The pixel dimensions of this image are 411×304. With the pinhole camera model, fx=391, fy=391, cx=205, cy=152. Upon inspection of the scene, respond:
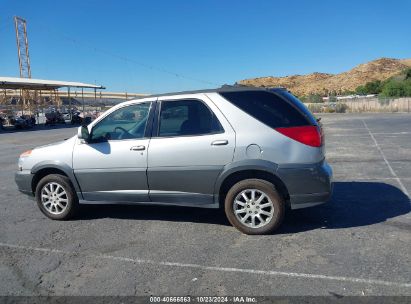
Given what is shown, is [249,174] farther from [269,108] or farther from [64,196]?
[64,196]

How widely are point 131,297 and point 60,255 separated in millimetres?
1415

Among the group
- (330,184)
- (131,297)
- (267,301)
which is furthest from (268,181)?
(131,297)

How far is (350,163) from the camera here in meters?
9.60

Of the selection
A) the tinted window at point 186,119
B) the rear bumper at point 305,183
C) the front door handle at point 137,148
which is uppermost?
the tinted window at point 186,119

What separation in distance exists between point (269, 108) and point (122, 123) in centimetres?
208

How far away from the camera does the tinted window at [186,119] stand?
4949 millimetres

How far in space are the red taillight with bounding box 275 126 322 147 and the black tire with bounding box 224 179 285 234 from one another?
634mm

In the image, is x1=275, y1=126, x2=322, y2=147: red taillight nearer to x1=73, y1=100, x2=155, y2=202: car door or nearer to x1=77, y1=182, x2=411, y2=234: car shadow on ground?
x1=77, y1=182, x2=411, y2=234: car shadow on ground

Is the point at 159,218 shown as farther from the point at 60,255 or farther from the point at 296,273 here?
the point at 296,273

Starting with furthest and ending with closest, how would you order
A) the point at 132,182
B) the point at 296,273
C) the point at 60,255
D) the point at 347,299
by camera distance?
the point at 132,182 < the point at 60,255 < the point at 296,273 < the point at 347,299

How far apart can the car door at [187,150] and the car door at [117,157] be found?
0.52 ft

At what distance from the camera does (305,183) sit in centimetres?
463

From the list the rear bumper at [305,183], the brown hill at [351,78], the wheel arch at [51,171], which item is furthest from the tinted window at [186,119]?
the brown hill at [351,78]

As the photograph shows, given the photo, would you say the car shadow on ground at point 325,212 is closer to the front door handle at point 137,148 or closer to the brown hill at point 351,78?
the front door handle at point 137,148
